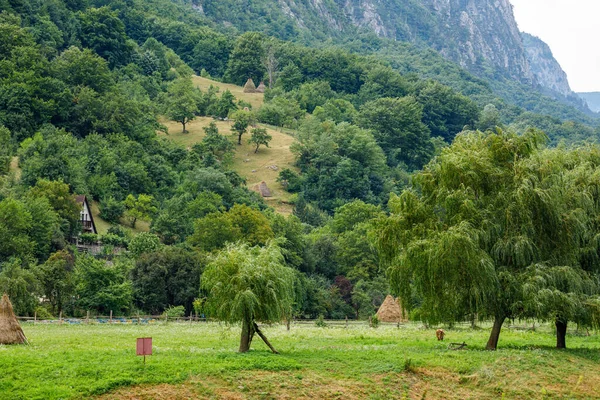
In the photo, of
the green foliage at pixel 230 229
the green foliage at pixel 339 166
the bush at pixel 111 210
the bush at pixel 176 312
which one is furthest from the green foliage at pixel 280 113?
the bush at pixel 176 312

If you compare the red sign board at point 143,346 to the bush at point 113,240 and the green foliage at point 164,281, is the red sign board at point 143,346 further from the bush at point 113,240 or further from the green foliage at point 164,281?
the bush at point 113,240

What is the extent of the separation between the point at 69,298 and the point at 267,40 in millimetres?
Result: 142932

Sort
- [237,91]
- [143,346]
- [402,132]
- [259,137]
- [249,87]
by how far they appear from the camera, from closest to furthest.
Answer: [143,346]
[259,137]
[402,132]
[249,87]
[237,91]

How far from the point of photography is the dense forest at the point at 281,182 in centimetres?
3722

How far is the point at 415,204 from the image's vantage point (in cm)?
3891

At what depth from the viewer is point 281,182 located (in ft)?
413

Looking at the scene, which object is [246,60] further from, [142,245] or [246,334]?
[246,334]

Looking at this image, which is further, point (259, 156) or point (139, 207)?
point (259, 156)

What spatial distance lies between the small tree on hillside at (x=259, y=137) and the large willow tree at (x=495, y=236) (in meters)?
92.1

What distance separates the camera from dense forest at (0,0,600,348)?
1465 inches

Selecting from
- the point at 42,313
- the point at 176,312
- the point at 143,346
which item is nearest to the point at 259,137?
the point at 176,312

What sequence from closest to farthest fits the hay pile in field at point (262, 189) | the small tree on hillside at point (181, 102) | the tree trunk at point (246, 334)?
the tree trunk at point (246, 334) < the hay pile in field at point (262, 189) < the small tree on hillside at point (181, 102)

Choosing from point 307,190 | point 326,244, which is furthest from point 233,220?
point 307,190

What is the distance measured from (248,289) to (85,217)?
5818 centimetres
